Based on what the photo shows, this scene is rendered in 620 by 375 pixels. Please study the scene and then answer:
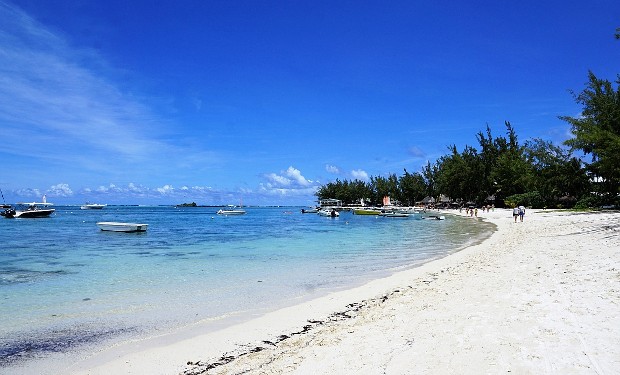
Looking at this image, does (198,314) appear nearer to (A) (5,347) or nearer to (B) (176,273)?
(A) (5,347)

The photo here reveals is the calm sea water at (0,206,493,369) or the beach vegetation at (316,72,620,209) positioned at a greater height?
the beach vegetation at (316,72,620,209)

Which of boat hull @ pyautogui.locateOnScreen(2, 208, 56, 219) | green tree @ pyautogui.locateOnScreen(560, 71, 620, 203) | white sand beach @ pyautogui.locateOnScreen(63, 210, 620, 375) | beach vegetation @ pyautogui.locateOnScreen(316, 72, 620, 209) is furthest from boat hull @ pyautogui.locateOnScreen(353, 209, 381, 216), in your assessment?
white sand beach @ pyautogui.locateOnScreen(63, 210, 620, 375)

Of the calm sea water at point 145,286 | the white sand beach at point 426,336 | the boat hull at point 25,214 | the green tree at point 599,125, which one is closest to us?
the white sand beach at point 426,336

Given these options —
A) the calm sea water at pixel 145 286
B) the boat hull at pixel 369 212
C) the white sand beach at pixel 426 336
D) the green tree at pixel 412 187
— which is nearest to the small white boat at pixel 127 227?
the calm sea water at pixel 145 286

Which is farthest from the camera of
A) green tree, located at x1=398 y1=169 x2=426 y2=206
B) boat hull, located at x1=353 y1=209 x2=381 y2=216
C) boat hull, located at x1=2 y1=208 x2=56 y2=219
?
green tree, located at x1=398 y1=169 x2=426 y2=206

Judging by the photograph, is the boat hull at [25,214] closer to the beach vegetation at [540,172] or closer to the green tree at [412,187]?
the beach vegetation at [540,172]

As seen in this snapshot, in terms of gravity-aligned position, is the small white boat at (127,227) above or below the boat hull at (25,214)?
below

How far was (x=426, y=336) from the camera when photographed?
20.3 feet

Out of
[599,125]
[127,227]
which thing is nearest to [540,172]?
[599,125]

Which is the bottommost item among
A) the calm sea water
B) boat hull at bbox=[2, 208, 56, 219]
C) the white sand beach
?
the calm sea water

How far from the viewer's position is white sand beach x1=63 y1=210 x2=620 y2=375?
5055 millimetres

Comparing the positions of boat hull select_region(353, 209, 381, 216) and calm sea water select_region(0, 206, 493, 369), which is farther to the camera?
boat hull select_region(353, 209, 381, 216)

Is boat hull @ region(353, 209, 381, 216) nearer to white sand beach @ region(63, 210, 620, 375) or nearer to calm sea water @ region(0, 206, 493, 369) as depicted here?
calm sea water @ region(0, 206, 493, 369)

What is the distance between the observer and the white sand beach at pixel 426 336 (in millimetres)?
5055
